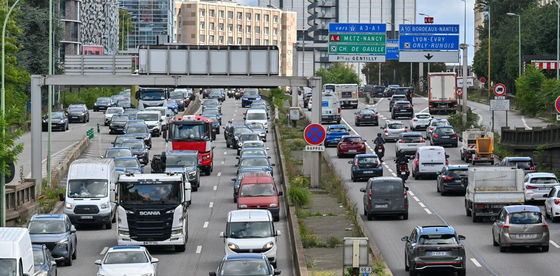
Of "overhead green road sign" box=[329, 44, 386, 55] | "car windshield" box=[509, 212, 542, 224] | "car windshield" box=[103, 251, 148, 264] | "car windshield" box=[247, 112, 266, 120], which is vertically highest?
"overhead green road sign" box=[329, 44, 386, 55]

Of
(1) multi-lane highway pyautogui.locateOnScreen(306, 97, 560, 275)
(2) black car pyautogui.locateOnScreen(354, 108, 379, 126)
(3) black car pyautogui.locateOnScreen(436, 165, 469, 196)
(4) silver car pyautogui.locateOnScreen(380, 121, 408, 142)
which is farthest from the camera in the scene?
(2) black car pyautogui.locateOnScreen(354, 108, 379, 126)

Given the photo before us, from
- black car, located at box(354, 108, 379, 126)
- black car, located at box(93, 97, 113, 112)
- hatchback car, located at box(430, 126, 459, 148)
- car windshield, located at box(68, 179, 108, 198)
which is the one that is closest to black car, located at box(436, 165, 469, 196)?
car windshield, located at box(68, 179, 108, 198)

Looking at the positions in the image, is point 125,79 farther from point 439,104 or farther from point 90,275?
Result: point 439,104

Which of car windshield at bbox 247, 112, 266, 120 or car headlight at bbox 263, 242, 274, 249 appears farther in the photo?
car windshield at bbox 247, 112, 266, 120

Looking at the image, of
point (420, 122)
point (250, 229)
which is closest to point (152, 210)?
point (250, 229)

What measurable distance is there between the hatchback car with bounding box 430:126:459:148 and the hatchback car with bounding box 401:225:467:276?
125ft

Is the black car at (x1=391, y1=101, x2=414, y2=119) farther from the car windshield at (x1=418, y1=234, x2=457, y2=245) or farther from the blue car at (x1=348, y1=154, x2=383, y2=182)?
Result: the car windshield at (x1=418, y1=234, x2=457, y2=245)

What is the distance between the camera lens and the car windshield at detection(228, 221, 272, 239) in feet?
93.6

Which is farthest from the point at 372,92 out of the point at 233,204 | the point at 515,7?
the point at 233,204

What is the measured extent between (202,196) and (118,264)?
2063 centimetres

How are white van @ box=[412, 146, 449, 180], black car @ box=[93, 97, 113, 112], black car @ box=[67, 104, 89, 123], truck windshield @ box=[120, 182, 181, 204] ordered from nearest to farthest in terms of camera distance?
truck windshield @ box=[120, 182, 181, 204] → white van @ box=[412, 146, 449, 180] → black car @ box=[67, 104, 89, 123] → black car @ box=[93, 97, 113, 112]

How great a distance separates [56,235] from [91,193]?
8109 mm

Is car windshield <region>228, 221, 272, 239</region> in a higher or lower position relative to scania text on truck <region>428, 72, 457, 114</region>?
lower

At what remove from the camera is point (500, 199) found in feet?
116
